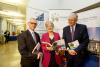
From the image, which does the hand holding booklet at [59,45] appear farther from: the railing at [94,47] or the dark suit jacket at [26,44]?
the railing at [94,47]

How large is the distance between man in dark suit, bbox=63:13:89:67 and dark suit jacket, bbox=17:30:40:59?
61cm

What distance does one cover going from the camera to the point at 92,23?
323 cm

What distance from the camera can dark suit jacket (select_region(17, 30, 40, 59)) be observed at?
9.50 feet

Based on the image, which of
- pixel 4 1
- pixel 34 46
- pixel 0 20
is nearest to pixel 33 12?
pixel 34 46

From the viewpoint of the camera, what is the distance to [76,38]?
2.99 m

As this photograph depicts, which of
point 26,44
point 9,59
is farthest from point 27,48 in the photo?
point 9,59

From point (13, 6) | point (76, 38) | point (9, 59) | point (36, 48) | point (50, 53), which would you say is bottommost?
point (9, 59)

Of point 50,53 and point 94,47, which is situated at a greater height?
point 94,47

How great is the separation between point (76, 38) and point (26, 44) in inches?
32.7

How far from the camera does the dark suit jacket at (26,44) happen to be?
2896 millimetres

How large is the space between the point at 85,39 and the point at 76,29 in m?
0.22

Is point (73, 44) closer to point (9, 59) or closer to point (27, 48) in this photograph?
point (27, 48)

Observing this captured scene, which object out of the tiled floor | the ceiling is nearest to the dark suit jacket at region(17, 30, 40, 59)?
the tiled floor

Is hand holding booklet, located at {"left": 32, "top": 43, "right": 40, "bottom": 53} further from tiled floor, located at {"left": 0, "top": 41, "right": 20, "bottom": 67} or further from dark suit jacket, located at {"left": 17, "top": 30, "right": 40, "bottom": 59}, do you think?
tiled floor, located at {"left": 0, "top": 41, "right": 20, "bottom": 67}
